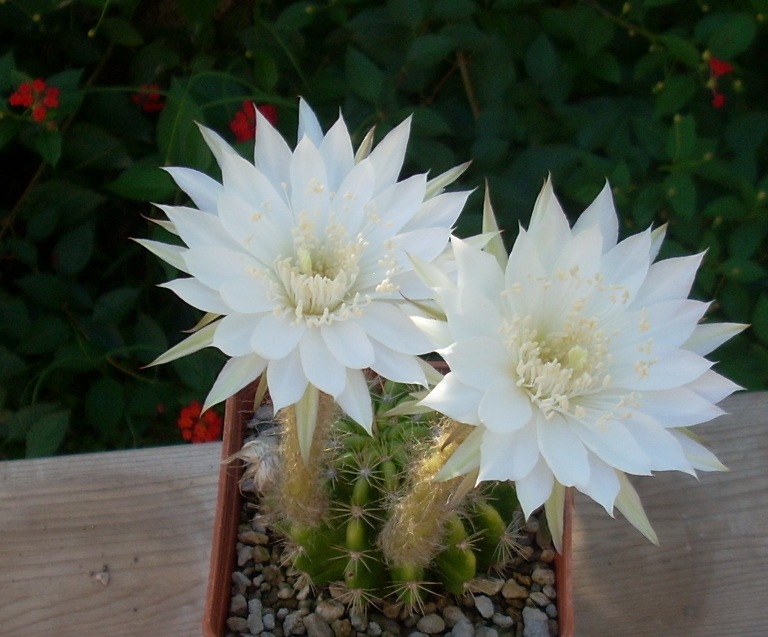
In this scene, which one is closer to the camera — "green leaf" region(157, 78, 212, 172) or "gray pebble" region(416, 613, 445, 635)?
"gray pebble" region(416, 613, 445, 635)

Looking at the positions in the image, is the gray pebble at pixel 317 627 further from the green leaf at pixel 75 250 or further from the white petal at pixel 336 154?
the green leaf at pixel 75 250

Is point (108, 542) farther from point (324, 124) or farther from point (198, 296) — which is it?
point (324, 124)

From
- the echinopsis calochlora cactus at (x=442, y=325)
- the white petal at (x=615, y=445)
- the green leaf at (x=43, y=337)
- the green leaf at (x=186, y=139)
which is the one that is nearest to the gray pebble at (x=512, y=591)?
the echinopsis calochlora cactus at (x=442, y=325)

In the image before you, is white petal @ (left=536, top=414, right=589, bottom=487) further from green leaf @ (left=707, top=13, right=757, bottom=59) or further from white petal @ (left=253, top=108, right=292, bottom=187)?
green leaf @ (left=707, top=13, right=757, bottom=59)

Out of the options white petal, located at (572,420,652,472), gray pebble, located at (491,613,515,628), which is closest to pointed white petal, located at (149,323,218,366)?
white petal, located at (572,420,652,472)

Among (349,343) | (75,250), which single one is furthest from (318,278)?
(75,250)

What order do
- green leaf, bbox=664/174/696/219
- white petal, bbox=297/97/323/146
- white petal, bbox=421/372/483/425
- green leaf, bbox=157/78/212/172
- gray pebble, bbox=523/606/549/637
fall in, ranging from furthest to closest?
green leaf, bbox=664/174/696/219, green leaf, bbox=157/78/212/172, gray pebble, bbox=523/606/549/637, white petal, bbox=297/97/323/146, white petal, bbox=421/372/483/425

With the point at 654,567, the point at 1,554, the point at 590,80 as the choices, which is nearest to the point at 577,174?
the point at 590,80
